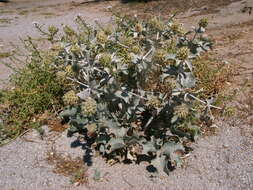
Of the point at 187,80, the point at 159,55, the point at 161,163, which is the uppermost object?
the point at 159,55

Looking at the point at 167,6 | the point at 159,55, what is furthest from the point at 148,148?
the point at 167,6

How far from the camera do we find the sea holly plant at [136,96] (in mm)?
2385

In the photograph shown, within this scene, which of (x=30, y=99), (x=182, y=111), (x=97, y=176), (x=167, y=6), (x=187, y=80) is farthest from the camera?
(x=167, y=6)

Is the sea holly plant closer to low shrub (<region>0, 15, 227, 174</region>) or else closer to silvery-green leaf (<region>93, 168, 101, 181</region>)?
low shrub (<region>0, 15, 227, 174</region>)

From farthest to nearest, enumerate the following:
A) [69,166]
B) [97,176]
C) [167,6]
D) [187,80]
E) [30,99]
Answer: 1. [167,6]
2. [30,99]
3. [69,166]
4. [97,176]
5. [187,80]

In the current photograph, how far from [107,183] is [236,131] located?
1.30m

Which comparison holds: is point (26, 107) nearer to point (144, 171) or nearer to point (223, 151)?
point (144, 171)

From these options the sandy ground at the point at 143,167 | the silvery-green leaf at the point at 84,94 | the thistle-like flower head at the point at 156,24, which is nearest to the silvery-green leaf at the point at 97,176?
the sandy ground at the point at 143,167

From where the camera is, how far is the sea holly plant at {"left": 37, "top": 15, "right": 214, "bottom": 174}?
2385 millimetres

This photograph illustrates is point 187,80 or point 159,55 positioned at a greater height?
point 159,55

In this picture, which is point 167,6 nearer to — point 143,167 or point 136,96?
point 136,96

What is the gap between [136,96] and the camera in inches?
98.0

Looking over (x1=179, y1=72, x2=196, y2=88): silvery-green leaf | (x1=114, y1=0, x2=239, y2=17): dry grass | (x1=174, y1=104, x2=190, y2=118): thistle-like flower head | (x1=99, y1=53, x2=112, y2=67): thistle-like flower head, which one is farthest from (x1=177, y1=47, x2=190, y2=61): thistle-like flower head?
(x1=114, y1=0, x2=239, y2=17): dry grass

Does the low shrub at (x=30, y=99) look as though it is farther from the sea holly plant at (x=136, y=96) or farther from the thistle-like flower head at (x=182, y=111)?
the thistle-like flower head at (x=182, y=111)
